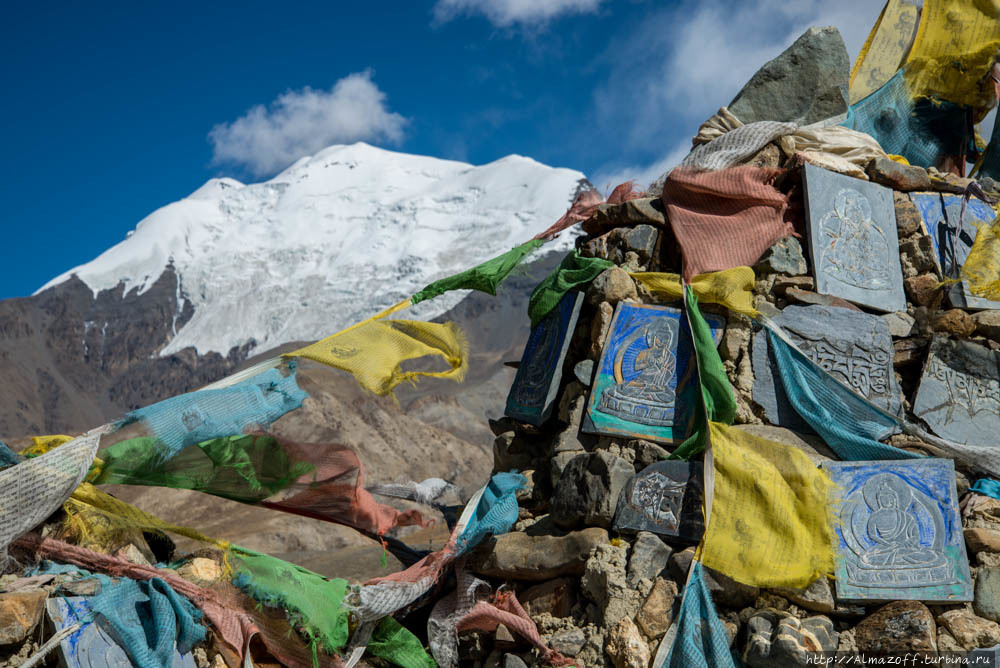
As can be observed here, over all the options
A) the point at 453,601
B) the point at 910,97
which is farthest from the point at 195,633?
the point at 910,97

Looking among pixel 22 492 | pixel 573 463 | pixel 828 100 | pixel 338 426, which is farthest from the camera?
pixel 338 426

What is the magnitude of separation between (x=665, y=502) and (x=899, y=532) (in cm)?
114

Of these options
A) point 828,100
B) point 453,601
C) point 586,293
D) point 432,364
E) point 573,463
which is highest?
point 432,364

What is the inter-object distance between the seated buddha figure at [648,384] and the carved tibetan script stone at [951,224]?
6.08 ft

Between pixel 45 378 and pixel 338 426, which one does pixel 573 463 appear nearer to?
pixel 338 426

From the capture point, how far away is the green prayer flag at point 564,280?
5840 mm

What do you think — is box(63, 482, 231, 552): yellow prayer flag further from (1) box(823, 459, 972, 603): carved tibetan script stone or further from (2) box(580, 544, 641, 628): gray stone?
(1) box(823, 459, 972, 603): carved tibetan script stone

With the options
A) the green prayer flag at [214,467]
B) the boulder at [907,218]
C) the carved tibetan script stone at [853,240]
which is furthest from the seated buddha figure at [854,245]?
the green prayer flag at [214,467]

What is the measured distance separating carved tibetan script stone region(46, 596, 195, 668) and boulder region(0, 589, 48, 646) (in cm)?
8

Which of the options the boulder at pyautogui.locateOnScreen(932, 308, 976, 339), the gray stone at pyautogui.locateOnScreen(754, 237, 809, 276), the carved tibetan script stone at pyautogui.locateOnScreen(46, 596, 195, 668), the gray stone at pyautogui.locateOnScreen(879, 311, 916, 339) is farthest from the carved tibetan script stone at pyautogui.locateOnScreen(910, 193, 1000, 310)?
the carved tibetan script stone at pyautogui.locateOnScreen(46, 596, 195, 668)

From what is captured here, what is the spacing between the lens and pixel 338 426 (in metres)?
19.8

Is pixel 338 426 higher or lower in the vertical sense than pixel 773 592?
higher

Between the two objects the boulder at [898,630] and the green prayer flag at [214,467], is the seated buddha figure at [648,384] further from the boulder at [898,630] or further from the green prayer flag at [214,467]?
Result: the green prayer flag at [214,467]

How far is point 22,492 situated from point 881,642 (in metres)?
3.97
